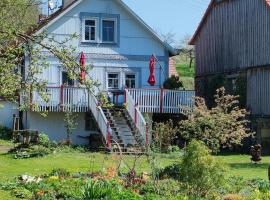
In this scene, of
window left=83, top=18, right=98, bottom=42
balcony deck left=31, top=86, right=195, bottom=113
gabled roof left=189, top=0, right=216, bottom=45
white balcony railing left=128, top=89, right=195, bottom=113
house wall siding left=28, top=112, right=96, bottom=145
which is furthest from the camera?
gabled roof left=189, top=0, right=216, bottom=45

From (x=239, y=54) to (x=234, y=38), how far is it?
1.11m

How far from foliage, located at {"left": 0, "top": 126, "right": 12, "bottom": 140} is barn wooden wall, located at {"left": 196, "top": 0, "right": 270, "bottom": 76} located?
12.5 metres

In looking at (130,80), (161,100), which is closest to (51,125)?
(130,80)

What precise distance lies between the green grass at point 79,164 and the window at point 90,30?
9.39m

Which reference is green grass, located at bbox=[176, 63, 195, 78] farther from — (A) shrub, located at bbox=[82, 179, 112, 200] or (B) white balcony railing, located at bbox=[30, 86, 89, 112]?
(A) shrub, located at bbox=[82, 179, 112, 200]

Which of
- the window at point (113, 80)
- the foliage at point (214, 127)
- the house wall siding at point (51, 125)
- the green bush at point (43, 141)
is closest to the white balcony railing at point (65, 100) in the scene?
the house wall siding at point (51, 125)

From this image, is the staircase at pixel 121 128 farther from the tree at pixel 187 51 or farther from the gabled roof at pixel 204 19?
the tree at pixel 187 51

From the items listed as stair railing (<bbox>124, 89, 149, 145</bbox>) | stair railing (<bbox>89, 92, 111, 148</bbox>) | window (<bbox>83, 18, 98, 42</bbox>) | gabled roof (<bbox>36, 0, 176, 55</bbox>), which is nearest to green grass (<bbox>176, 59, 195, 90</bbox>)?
gabled roof (<bbox>36, 0, 176, 55</bbox>)

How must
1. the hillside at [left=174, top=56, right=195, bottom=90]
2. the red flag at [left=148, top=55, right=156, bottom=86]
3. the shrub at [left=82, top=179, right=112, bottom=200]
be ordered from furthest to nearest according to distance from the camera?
the hillside at [left=174, top=56, right=195, bottom=90] < the red flag at [left=148, top=55, right=156, bottom=86] < the shrub at [left=82, top=179, right=112, bottom=200]

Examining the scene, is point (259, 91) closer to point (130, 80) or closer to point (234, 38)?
point (234, 38)

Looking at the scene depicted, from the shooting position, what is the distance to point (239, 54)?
110 feet

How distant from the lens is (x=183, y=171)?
1347 centimetres

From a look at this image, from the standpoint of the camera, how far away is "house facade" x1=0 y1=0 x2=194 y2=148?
3164 centimetres

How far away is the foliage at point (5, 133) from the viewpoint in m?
33.6
